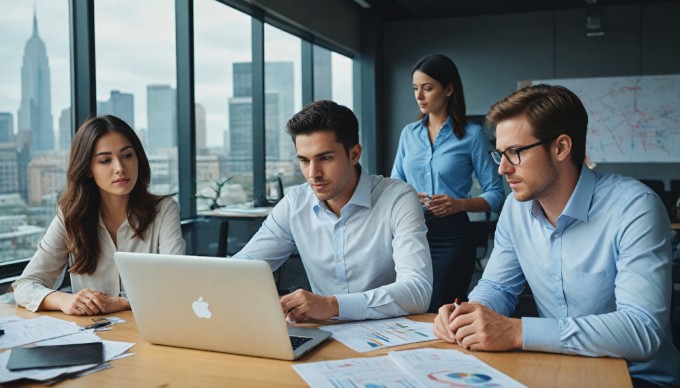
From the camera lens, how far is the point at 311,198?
229 centimetres

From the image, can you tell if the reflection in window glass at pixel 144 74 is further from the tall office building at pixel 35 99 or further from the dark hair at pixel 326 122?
the dark hair at pixel 326 122

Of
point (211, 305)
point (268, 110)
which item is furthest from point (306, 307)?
point (268, 110)

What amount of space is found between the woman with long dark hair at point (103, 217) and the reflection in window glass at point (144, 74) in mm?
1636

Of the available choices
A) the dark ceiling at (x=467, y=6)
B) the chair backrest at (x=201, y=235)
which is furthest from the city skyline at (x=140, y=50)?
the dark ceiling at (x=467, y=6)

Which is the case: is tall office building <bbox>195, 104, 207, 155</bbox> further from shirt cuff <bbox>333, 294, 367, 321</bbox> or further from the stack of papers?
shirt cuff <bbox>333, 294, 367, 321</bbox>

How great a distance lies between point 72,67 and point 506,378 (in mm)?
3274

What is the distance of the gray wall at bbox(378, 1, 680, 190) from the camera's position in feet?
24.8

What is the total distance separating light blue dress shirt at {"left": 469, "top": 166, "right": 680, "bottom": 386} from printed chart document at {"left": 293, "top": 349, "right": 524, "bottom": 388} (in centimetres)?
20

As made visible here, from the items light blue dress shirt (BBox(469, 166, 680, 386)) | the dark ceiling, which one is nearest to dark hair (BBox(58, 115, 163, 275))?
light blue dress shirt (BBox(469, 166, 680, 386))

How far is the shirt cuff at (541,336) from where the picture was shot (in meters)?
1.46

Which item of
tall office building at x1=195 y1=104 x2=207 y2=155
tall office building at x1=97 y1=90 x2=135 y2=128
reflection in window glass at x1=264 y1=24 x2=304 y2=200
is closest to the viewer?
tall office building at x1=97 y1=90 x2=135 y2=128

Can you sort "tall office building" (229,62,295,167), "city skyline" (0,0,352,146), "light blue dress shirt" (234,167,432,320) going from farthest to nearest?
Result: "tall office building" (229,62,295,167) → "city skyline" (0,0,352,146) → "light blue dress shirt" (234,167,432,320)

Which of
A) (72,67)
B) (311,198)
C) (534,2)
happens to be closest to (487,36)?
(534,2)

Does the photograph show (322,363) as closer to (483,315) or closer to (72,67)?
(483,315)
